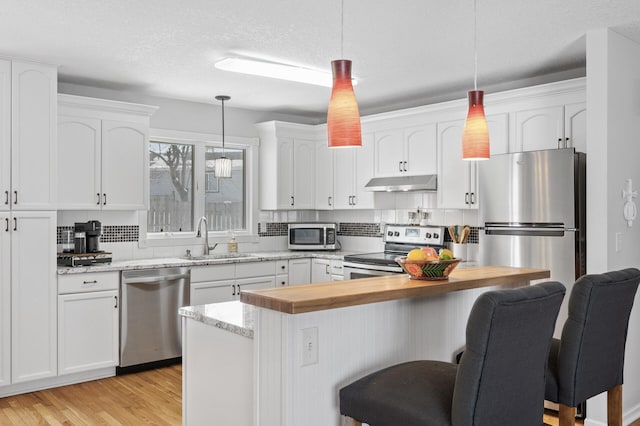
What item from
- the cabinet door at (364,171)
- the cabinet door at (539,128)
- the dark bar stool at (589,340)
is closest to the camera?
the dark bar stool at (589,340)

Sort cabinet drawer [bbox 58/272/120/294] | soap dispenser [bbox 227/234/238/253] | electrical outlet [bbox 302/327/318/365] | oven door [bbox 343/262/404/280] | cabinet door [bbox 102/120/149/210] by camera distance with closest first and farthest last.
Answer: electrical outlet [bbox 302/327/318/365]
cabinet drawer [bbox 58/272/120/294]
cabinet door [bbox 102/120/149/210]
oven door [bbox 343/262/404/280]
soap dispenser [bbox 227/234/238/253]

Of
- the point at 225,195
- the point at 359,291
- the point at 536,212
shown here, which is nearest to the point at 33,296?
the point at 225,195

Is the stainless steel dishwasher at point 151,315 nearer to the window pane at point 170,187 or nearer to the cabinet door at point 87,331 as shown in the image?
the cabinet door at point 87,331

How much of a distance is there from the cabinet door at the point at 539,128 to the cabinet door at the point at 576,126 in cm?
4

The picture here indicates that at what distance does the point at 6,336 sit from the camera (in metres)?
4.14

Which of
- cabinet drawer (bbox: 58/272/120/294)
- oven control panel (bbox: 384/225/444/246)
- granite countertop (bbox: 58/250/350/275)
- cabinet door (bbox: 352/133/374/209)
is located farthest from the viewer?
cabinet door (bbox: 352/133/374/209)

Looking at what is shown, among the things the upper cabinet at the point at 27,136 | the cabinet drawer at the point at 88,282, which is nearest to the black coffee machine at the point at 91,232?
the cabinet drawer at the point at 88,282

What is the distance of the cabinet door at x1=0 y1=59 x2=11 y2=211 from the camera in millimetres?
4109

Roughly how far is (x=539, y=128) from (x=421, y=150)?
116cm

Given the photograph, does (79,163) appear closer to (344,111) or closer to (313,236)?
(313,236)

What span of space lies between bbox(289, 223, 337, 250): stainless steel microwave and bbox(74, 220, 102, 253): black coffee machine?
2.08 m

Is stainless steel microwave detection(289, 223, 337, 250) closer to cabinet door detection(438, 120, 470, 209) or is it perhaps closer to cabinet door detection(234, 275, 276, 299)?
cabinet door detection(234, 275, 276, 299)

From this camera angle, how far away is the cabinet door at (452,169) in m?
4.89

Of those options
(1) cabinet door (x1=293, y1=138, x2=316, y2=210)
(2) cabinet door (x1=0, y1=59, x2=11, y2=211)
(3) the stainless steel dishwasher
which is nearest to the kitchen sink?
(3) the stainless steel dishwasher
